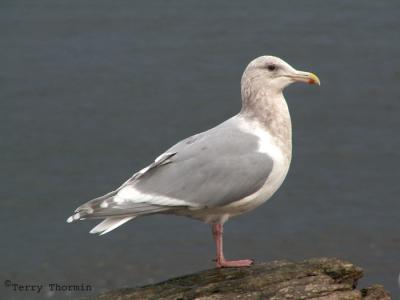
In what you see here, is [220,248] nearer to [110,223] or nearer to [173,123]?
[110,223]

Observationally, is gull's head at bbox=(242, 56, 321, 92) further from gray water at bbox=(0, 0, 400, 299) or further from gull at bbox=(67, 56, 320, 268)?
gray water at bbox=(0, 0, 400, 299)

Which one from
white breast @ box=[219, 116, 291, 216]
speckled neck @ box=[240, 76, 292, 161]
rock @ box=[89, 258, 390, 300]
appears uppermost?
speckled neck @ box=[240, 76, 292, 161]

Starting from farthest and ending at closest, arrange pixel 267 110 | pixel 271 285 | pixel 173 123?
pixel 173 123
pixel 267 110
pixel 271 285

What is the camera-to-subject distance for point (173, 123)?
13.8 m

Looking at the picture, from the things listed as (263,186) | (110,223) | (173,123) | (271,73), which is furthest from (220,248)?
(173,123)

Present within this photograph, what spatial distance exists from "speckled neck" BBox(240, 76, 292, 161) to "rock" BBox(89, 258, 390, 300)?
90cm

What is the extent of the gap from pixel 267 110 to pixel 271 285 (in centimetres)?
139

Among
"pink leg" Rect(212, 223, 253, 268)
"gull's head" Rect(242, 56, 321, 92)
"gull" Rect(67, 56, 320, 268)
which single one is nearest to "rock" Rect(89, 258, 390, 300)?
"pink leg" Rect(212, 223, 253, 268)

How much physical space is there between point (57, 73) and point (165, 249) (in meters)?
4.38

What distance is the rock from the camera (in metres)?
7.08

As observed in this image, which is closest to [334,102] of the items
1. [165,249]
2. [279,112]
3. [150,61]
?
[150,61]

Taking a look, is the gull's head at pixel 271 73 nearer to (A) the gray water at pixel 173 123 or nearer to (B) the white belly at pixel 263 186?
(B) the white belly at pixel 263 186

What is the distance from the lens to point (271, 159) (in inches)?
297

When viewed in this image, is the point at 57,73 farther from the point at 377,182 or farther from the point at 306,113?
the point at 377,182
